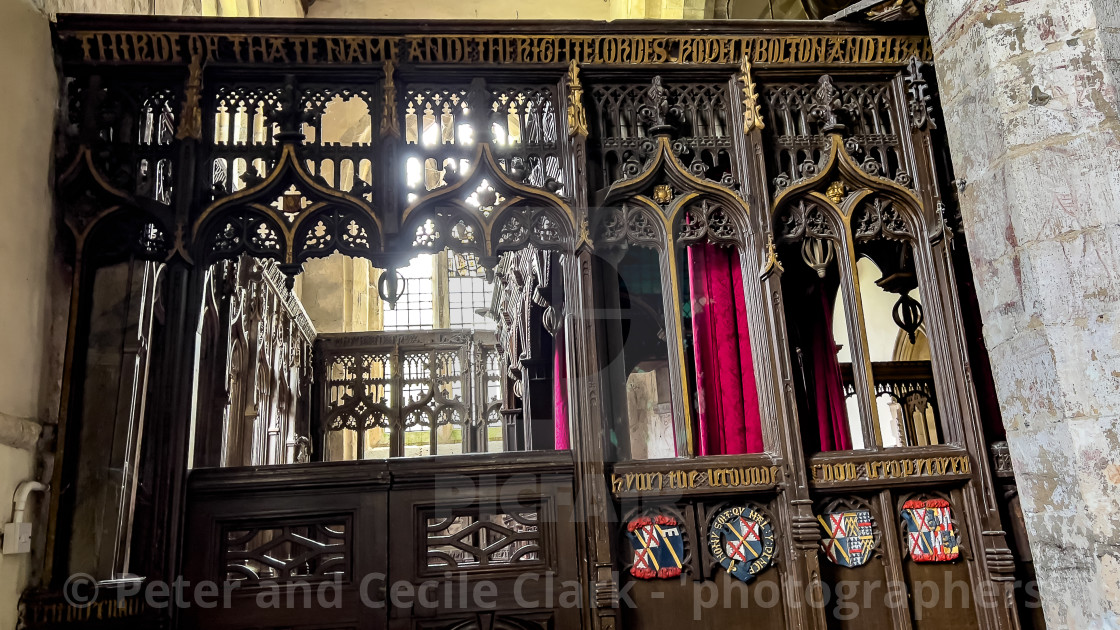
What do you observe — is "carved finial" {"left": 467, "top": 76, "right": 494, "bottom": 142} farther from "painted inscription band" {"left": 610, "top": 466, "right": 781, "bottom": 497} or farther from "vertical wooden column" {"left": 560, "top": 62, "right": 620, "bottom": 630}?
"painted inscription band" {"left": 610, "top": 466, "right": 781, "bottom": 497}

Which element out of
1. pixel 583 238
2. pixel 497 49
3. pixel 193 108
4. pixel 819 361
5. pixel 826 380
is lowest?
pixel 826 380

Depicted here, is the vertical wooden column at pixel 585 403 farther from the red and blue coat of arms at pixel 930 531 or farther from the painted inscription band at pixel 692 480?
the red and blue coat of arms at pixel 930 531

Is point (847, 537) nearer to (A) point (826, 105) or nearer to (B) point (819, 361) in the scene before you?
(B) point (819, 361)

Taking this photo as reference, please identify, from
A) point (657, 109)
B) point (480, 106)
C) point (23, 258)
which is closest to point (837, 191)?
point (657, 109)

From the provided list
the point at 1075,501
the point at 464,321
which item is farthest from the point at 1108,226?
the point at 464,321

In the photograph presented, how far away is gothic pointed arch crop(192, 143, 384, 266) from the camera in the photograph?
4207 millimetres

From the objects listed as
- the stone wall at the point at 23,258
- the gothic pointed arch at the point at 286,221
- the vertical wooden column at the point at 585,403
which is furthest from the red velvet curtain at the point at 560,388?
the stone wall at the point at 23,258

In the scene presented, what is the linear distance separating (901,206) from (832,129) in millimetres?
574

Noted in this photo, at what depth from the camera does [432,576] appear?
3.93 metres

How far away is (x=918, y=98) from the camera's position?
4641 millimetres

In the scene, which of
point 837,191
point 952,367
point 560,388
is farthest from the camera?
point 560,388

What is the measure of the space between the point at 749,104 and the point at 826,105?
0.46 m

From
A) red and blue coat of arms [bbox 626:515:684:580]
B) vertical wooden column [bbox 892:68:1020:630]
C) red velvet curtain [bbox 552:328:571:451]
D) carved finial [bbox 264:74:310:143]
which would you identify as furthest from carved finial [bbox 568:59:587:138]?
red velvet curtain [bbox 552:328:571:451]

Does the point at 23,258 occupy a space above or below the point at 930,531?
above
